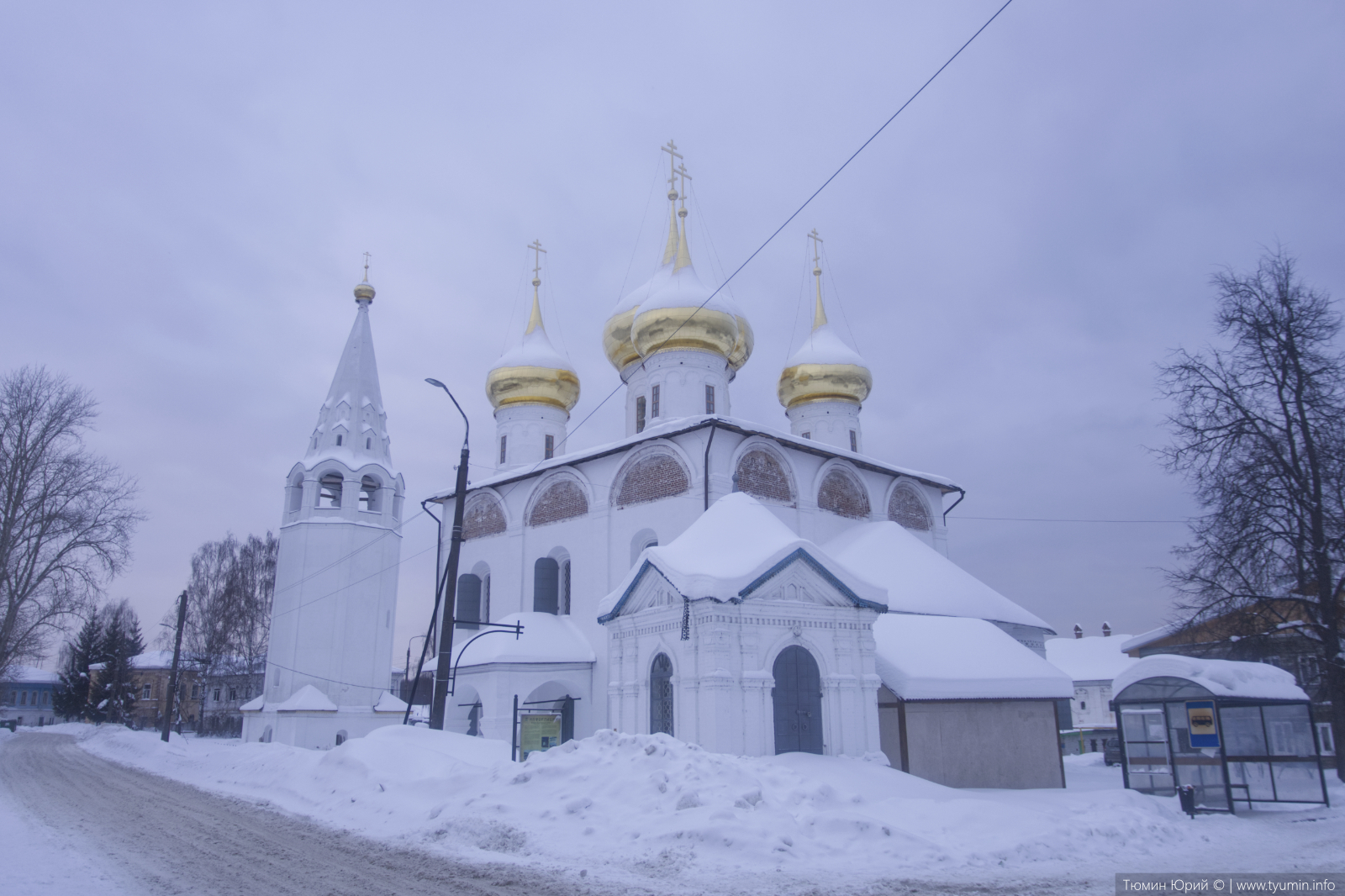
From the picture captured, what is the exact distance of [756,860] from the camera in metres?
6.64

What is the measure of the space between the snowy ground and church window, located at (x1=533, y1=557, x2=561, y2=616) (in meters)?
9.24

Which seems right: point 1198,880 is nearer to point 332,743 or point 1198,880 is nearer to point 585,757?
point 585,757

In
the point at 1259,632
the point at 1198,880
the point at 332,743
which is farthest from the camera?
the point at 332,743

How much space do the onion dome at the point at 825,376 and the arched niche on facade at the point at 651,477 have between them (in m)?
8.01

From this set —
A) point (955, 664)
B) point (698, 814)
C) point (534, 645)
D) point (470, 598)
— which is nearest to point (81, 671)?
point (470, 598)

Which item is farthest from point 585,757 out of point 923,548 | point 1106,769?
point 1106,769

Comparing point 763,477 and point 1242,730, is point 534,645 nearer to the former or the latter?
point 763,477

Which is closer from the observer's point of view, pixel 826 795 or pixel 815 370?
pixel 826 795

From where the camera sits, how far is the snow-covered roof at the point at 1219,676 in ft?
36.9

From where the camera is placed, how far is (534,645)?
708 inches

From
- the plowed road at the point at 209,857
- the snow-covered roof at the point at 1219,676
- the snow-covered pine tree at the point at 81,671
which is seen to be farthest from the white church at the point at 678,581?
the snow-covered pine tree at the point at 81,671

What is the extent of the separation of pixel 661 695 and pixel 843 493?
8885 millimetres

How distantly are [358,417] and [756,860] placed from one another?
20.6 metres

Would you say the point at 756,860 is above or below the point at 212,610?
below
